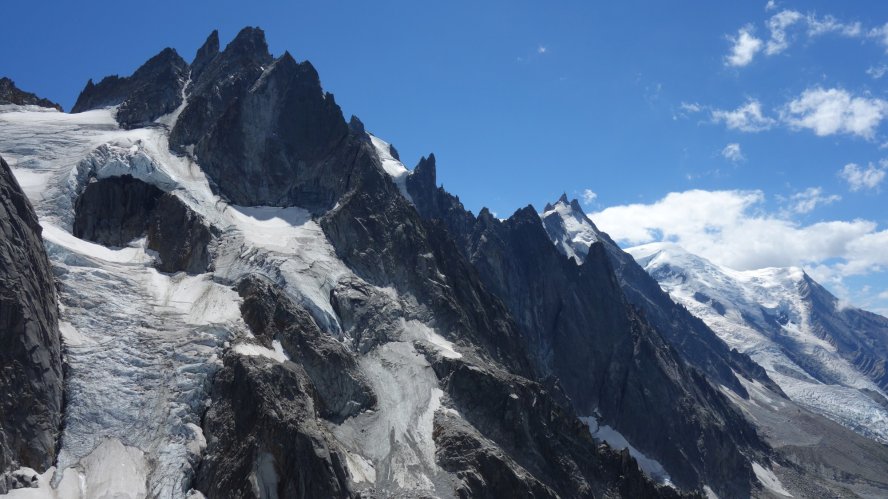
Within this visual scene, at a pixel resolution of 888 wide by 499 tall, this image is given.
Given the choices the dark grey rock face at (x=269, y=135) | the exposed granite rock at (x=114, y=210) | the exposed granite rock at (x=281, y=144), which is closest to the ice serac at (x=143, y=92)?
the dark grey rock face at (x=269, y=135)

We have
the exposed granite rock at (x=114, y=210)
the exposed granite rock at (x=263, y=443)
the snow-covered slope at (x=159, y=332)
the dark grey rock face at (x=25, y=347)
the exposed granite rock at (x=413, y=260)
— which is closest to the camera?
the dark grey rock face at (x=25, y=347)

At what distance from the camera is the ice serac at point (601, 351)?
146m

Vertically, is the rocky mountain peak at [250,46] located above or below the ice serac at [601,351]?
above

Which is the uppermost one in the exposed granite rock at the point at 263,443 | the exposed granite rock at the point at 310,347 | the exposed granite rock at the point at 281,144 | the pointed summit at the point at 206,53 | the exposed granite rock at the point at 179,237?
the pointed summit at the point at 206,53

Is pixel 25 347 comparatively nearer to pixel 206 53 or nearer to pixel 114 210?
pixel 114 210

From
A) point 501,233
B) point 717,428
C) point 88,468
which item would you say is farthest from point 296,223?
point 717,428

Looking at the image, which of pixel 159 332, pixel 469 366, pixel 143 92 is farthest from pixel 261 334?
pixel 143 92

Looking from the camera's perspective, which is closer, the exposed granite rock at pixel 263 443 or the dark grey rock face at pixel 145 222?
the exposed granite rock at pixel 263 443

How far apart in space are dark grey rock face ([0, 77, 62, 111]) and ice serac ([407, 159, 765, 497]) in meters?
70.9

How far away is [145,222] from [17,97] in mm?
53303

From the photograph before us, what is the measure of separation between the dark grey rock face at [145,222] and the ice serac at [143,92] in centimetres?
3012

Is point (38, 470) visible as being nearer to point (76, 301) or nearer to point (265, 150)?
point (76, 301)

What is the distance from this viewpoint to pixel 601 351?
156 m

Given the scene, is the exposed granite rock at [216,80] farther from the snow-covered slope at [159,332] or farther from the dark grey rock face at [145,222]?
the dark grey rock face at [145,222]
